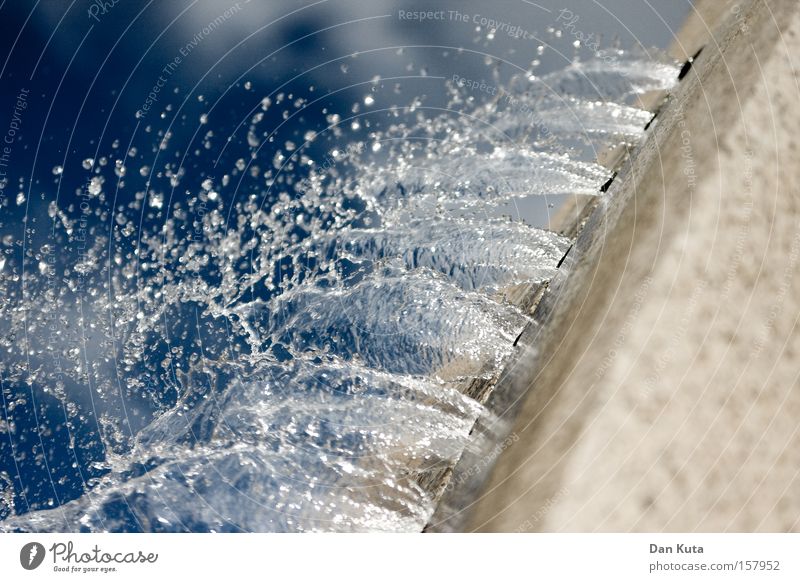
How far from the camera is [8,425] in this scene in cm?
118

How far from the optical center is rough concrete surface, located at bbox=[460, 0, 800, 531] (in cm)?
57

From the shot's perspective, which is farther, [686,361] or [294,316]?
[294,316]

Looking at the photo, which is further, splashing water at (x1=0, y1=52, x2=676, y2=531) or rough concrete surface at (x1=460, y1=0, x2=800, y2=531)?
splashing water at (x1=0, y1=52, x2=676, y2=531)

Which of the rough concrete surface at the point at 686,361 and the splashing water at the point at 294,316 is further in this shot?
the splashing water at the point at 294,316

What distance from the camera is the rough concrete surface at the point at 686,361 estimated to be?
1.88 feet

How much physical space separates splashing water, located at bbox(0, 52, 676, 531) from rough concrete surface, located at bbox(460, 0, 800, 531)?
9.1 inches

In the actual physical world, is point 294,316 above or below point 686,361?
above

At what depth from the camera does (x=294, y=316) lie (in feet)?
3.76

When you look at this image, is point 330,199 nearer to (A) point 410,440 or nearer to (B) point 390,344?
(B) point 390,344

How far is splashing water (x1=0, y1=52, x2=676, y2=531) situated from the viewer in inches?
36.1

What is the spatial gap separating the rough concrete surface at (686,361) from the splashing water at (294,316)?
0.75ft

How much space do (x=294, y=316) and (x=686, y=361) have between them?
709 millimetres
